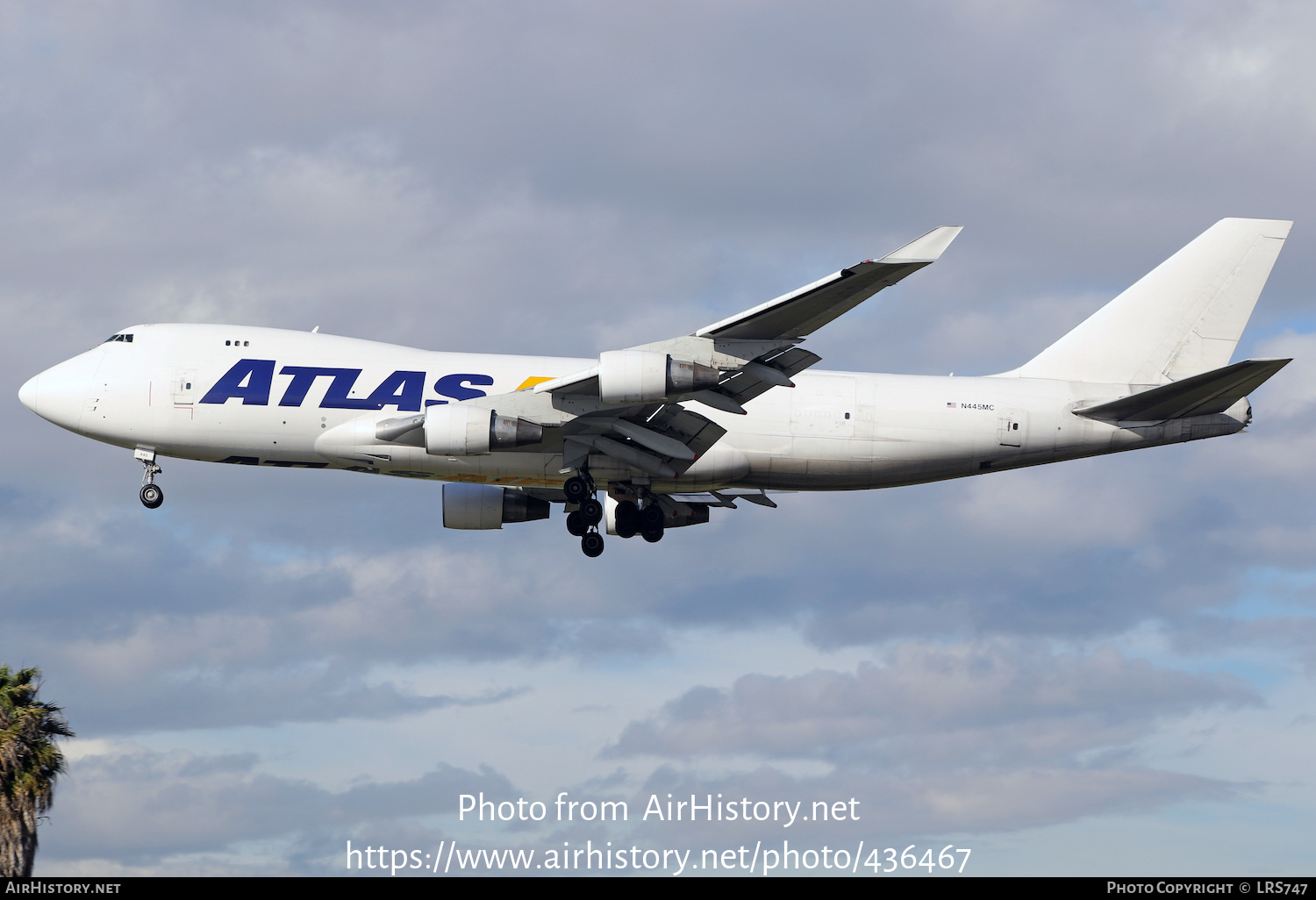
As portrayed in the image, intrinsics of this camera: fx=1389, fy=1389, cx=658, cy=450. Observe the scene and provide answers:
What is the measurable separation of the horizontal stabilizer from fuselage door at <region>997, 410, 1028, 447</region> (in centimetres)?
151

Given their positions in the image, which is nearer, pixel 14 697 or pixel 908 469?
pixel 14 697

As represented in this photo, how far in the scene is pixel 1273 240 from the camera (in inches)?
1642

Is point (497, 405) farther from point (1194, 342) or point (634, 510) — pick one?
point (1194, 342)

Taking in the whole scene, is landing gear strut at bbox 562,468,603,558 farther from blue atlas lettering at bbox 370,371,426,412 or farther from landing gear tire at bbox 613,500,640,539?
blue atlas lettering at bbox 370,371,426,412

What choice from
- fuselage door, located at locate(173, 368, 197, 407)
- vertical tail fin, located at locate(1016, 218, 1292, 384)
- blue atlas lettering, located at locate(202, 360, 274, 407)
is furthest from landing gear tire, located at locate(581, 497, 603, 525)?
vertical tail fin, located at locate(1016, 218, 1292, 384)

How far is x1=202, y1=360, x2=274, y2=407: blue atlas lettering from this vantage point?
119 ft

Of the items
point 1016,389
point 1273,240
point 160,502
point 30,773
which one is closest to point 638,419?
point 1016,389

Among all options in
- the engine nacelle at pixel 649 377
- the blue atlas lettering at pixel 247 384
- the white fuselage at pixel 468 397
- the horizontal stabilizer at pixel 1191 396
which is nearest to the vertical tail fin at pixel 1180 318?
the white fuselage at pixel 468 397

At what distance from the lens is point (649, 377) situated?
1272 inches

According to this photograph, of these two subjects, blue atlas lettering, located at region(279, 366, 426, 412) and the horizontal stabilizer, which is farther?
blue atlas lettering, located at region(279, 366, 426, 412)

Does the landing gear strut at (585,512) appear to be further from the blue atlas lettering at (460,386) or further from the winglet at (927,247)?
the winglet at (927,247)

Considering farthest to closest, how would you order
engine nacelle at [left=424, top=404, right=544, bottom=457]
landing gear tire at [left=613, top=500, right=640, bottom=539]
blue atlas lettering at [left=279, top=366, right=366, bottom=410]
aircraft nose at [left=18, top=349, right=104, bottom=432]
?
landing gear tire at [left=613, top=500, right=640, bottom=539] → aircraft nose at [left=18, top=349, right=104, bottom=432] → blue atlas lettering at [left=279, top=366, right=366, bottom=410] → engine nacelle at [left=424, top=404, right=544, bottom=457]

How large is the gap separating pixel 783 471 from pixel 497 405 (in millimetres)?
8257

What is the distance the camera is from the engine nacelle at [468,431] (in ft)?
111
